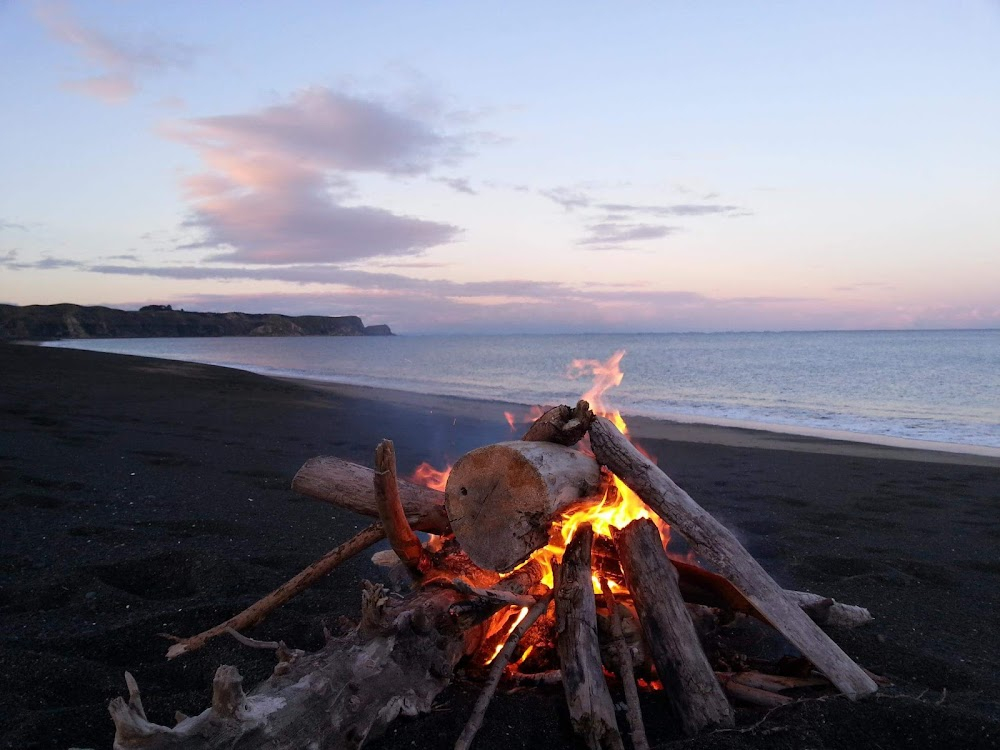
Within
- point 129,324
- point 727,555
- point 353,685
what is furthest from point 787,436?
point 129,324

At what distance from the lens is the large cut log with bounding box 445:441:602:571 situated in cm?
344

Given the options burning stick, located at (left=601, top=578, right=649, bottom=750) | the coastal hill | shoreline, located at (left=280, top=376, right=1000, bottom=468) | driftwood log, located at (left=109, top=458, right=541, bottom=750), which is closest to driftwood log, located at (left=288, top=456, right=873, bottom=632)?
driftwood log, located at (left=109, top=458, right=541, bottom=750)

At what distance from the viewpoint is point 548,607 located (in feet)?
12.7

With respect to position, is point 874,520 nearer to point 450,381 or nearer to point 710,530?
point 710,530

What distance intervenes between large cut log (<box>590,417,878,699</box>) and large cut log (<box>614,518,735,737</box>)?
180mm

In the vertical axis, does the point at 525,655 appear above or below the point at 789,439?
above

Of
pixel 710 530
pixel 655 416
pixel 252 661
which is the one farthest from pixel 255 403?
pixel 710 530

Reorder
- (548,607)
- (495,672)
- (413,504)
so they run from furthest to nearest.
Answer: (413,504), (548,607), (495,672)

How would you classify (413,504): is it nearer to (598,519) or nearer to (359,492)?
(359,492)

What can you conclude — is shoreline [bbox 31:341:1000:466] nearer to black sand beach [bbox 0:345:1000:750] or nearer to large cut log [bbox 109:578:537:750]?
black sand beach [bbox 0:345:1000:750]

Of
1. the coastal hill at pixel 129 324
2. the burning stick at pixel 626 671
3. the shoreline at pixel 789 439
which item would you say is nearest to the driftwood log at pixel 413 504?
the burning stick at pixel 626 671

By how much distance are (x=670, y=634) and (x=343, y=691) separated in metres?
1.65

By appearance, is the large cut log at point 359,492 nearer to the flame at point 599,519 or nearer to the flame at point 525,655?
the flame at point 599,519

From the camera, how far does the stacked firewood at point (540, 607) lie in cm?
296
